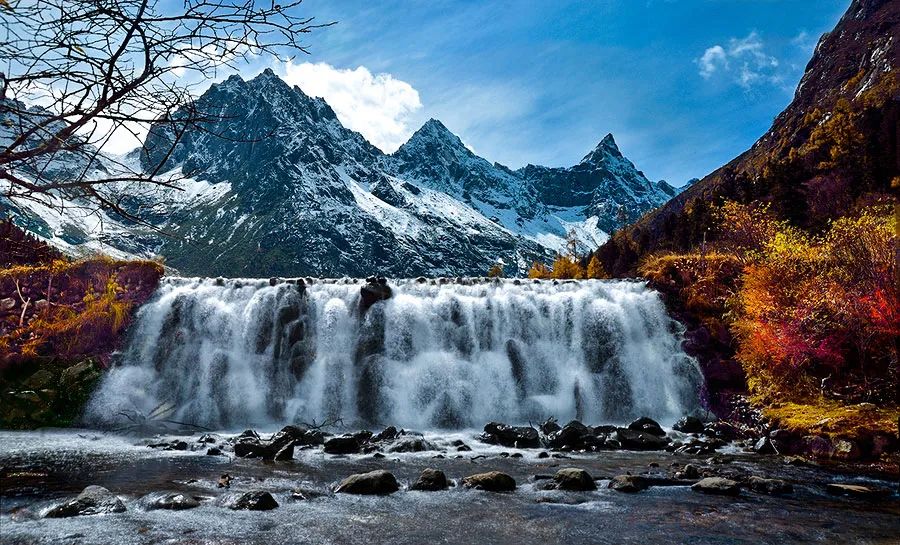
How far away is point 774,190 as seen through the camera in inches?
1806

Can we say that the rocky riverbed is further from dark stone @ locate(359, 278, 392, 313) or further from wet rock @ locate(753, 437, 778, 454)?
dark stone @ locate(359, 278, 392, 313)

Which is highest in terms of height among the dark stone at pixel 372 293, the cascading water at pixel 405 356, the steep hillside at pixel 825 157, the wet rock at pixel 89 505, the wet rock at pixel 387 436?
the steep hillside at pixel 825 157

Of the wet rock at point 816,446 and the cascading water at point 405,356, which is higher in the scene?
the cascading water at point 405,356

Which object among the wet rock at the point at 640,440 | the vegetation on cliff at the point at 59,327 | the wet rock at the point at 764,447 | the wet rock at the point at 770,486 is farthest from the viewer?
the vegetation on cliff at the point at 59,327

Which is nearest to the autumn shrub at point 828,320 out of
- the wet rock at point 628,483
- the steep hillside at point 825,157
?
the steep hillside at point 825,157

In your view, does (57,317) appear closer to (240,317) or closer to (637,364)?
(240,317)

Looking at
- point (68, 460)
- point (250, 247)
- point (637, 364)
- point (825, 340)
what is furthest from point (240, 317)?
point (250, 247)

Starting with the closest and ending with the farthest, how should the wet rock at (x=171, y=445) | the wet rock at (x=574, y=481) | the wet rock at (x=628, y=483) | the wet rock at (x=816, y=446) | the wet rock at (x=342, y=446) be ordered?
the wet rock at (x=628, y=483) < the wet rock at (x=574, y=481) < the wet rock at (x=816, y=446) < the wet rock at (x=342, y=446) < the wet rock at (x=171, y=445)

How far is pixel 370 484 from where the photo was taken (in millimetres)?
11352

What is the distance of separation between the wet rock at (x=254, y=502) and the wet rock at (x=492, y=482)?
447cm

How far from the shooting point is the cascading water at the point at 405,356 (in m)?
22.4

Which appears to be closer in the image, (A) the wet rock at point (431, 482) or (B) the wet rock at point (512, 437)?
(A) the wet rock at point (431, 482)

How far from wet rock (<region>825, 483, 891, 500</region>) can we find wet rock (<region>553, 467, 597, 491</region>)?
5.32m

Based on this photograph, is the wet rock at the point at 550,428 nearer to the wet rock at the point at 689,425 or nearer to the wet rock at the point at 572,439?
the wet rock at the point at 572,439
